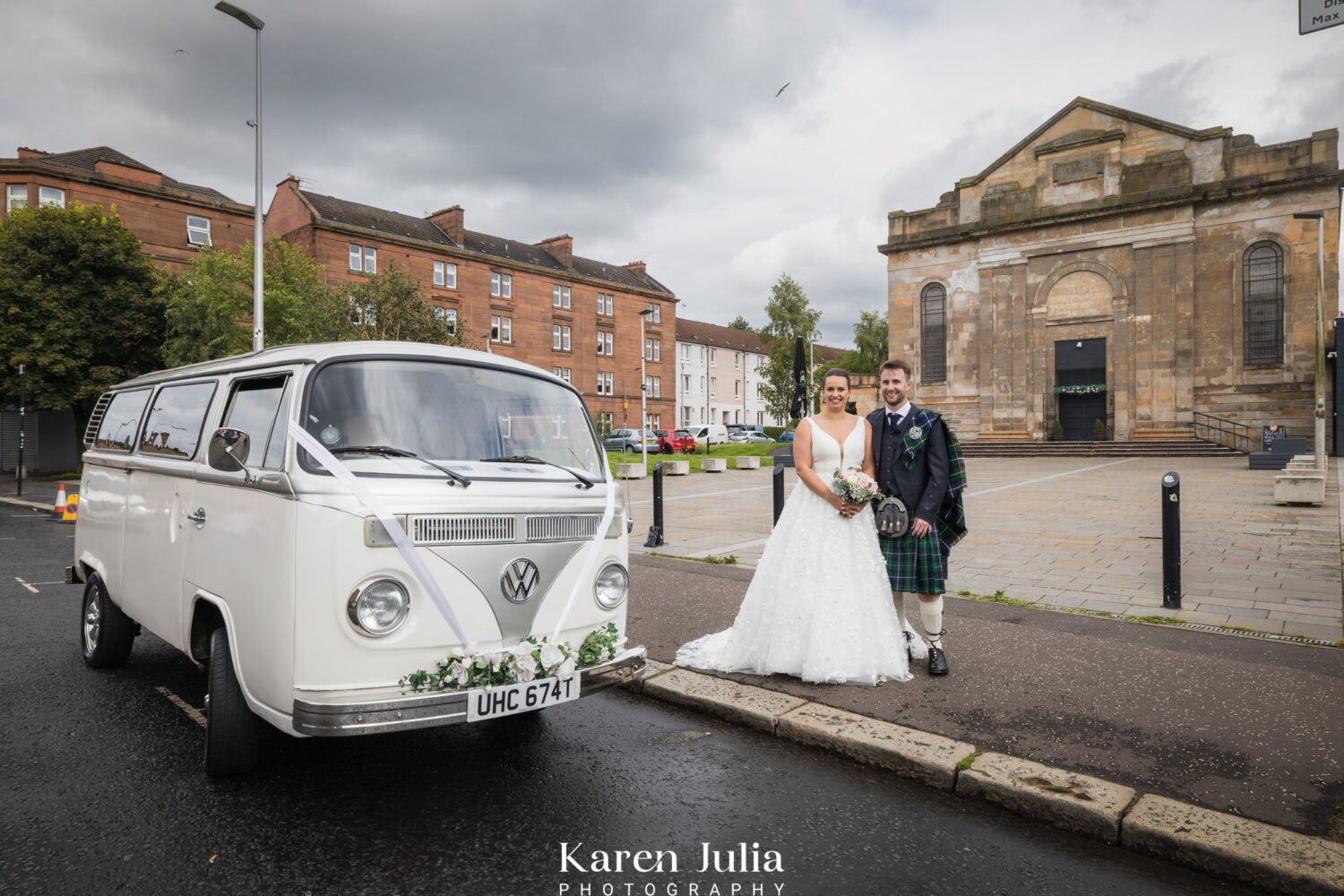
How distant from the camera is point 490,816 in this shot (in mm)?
3422

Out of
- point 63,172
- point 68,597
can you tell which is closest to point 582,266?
point 63,172

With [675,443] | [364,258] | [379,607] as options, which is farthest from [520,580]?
[364,258]

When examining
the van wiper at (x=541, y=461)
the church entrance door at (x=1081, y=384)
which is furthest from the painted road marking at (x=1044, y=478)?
the van wiper at (x=541, y=461)

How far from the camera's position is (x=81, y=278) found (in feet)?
93.7

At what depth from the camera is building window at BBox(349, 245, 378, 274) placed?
45.8 meters

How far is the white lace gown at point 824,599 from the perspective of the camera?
494 centimetres

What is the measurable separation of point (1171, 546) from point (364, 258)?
47.2 meters

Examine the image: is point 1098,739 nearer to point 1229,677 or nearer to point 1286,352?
point 1229,677

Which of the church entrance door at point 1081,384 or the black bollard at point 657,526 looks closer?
the black bollard at point 657,526

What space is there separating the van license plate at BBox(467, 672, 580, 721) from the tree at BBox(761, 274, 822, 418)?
184 ft

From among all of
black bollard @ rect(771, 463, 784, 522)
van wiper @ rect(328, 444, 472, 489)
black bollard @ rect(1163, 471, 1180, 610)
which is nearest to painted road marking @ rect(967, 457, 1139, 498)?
black bollard @ rect(771, 463, 784, 522)

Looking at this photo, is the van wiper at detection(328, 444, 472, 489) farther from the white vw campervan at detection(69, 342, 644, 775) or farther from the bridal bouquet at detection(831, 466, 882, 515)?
the bridal bouquet at detection(831, 466, 882, 515)

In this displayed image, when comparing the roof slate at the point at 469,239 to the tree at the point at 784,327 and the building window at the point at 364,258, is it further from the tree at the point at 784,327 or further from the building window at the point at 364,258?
the tree at the point at 784,327

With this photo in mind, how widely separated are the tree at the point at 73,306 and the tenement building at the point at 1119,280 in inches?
1425
